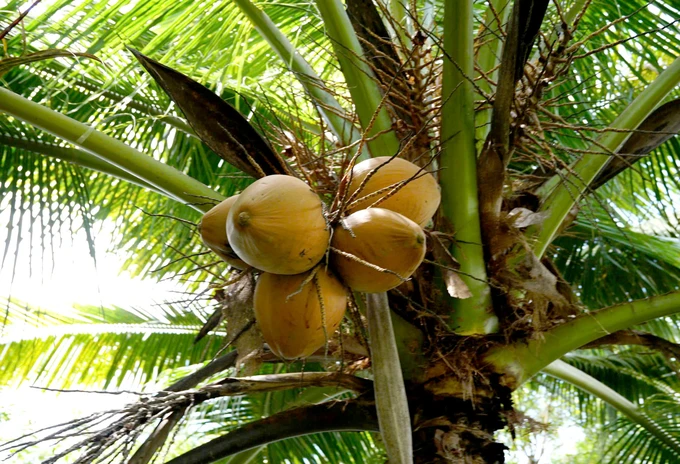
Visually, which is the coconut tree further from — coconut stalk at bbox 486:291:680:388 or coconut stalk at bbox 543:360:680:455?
coconut stalk at bbox 543:360:680:455

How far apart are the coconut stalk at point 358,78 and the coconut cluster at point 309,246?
1.17ft

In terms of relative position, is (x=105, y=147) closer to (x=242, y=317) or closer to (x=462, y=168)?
(x=242, y=317)

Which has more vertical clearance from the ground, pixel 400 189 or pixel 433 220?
pixel 433 220

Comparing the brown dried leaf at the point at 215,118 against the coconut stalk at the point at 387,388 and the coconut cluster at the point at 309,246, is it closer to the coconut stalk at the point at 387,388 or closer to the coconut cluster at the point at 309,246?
the coconut cluster at the point at 309,246

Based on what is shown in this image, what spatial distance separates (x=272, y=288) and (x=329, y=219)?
4.5 inches

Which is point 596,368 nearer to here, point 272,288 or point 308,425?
point 308,425

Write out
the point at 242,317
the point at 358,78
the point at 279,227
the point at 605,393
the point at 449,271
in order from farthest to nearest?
1. the point at 605,393
2. the point at 358,78
3. the point at 449,271
4. the point at 242,317
5. the point at 279,227

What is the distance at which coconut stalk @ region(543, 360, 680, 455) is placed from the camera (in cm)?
160

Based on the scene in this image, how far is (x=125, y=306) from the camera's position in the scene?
314 cm

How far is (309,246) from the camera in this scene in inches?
32.0

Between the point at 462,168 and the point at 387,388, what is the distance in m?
0.44

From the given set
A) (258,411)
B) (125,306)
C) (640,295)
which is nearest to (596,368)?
(640,295)

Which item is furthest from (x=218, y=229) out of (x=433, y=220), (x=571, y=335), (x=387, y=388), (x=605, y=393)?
(x=605, y=393)

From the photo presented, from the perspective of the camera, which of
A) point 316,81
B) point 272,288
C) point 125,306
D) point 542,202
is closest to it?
point 272,288
